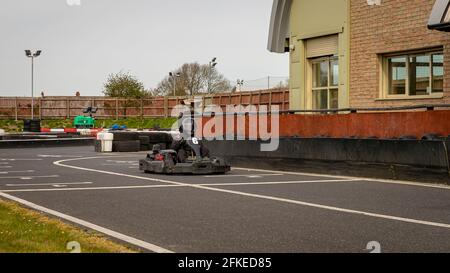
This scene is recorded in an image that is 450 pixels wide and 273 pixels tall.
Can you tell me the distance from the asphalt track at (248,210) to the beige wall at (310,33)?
16.2 feet

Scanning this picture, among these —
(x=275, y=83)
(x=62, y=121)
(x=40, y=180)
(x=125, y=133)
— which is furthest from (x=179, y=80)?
(x=40, y=180)

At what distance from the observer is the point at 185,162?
51.2 feet

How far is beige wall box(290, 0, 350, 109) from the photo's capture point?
18.6m

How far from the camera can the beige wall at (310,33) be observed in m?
18.6

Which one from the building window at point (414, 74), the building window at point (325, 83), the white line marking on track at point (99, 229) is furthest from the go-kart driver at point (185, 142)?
the white line marking on track at point (99, 229)

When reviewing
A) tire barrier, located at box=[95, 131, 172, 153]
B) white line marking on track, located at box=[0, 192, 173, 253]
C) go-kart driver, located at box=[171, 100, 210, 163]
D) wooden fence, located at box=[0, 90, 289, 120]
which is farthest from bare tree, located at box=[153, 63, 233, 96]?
white line marking on track, located at box=[0, 192, 173, 253]

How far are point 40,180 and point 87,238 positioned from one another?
741cm

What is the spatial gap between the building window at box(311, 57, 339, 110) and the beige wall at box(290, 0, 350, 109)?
245mm

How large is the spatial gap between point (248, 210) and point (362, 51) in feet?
33.2

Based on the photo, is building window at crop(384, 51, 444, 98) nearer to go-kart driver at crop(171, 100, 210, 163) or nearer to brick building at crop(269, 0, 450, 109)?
brick building at crop(269, 0, 450, 109)

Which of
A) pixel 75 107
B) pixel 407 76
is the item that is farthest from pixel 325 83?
pixel 75 107

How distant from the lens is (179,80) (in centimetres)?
8569

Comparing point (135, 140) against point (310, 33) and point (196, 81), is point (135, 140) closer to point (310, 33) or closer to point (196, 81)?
point (310, 33)

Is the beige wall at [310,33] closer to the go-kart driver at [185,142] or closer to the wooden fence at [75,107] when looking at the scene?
the go-kart driver at [185,142]
